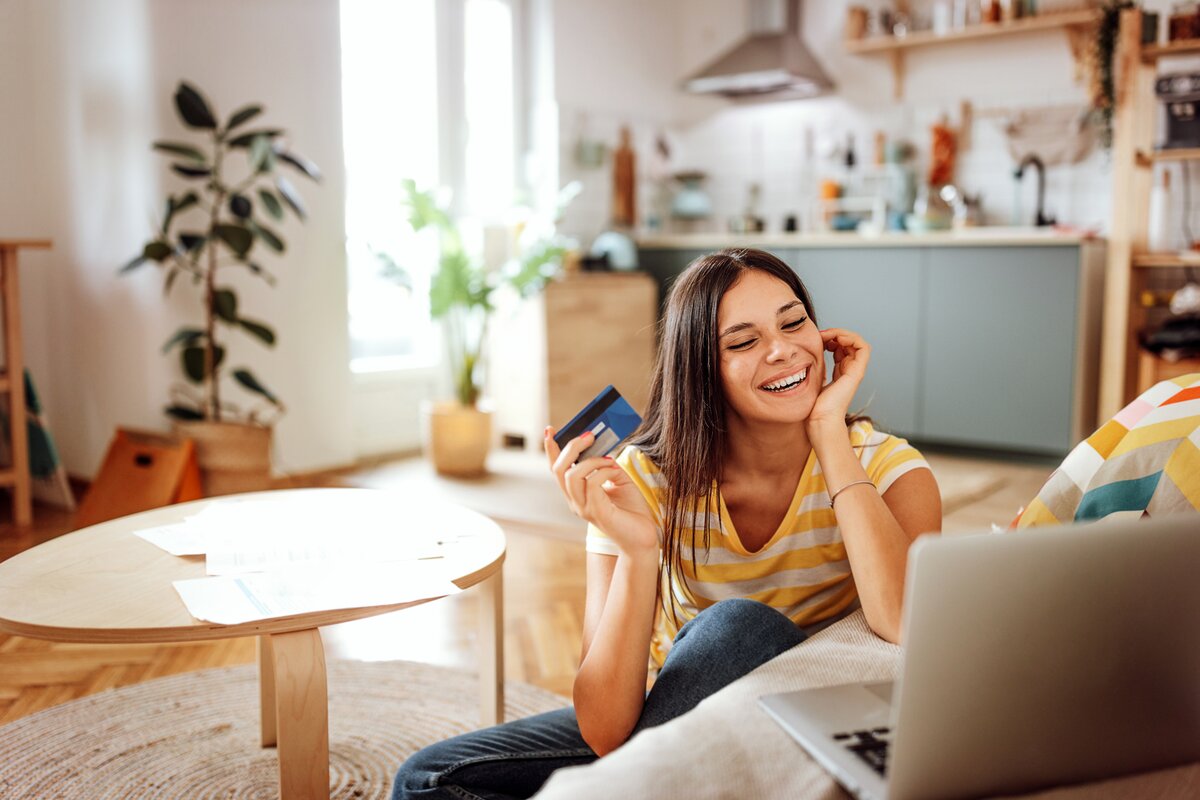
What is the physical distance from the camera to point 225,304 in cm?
351

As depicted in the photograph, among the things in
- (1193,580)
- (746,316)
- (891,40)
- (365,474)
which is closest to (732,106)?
(891,40)

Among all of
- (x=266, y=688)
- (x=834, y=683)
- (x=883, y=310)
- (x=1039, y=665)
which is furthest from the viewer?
(x=883, y=310)

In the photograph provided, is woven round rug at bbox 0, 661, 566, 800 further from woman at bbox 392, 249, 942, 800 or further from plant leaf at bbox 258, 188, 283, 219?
plant leaf at bbox 258, 188, 283, 219

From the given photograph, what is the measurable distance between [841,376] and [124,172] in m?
3.21

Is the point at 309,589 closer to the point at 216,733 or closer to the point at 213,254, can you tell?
the point at 216,733

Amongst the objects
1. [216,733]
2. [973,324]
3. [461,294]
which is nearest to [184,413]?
[461,294]

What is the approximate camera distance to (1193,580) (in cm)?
78

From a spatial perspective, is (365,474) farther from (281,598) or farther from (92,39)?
(281,598)

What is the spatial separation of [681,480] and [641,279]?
12.3 ft

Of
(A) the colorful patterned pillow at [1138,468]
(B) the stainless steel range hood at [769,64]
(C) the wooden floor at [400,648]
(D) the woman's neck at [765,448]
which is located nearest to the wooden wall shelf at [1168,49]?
(B) the stainless steel range hood at [769,64]

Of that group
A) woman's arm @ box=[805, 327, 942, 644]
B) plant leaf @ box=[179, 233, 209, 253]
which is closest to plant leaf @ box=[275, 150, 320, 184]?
plant leaf @ box=[179, 233, 209, 253]

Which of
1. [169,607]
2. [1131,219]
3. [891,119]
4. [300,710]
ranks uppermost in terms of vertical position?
[891,119]

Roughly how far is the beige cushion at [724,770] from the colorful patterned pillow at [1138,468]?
1.52ft

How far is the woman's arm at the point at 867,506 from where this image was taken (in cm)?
118
